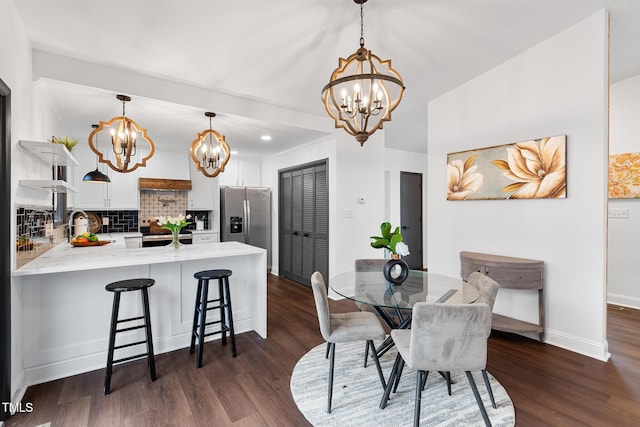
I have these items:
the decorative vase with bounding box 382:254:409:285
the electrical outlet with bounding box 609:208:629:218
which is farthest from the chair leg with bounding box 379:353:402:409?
the electrical outlet with bounding box 609:208:629:218

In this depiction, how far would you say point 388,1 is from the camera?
2168 mm

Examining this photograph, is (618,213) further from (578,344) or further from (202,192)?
(202,192)

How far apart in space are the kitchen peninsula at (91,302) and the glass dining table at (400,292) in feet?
3.58

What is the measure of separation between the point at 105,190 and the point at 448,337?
214 inches

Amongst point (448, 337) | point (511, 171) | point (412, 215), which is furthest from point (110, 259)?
point (412, 215)

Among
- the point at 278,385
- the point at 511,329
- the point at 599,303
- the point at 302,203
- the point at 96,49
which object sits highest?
the point at 96,49

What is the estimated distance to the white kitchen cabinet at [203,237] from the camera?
5371 millimetres

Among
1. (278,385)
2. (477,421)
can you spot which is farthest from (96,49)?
(477,421)

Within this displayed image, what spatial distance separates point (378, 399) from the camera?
80.0 inches

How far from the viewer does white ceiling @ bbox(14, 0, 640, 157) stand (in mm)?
2211

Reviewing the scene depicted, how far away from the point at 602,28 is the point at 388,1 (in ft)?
5.97

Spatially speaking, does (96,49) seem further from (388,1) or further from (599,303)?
(599,303)

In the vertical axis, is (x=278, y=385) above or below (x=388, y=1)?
below

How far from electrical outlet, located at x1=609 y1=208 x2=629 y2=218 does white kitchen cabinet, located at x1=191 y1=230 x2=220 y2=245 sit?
5870mm
